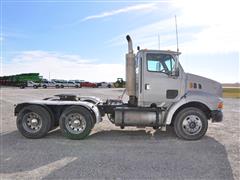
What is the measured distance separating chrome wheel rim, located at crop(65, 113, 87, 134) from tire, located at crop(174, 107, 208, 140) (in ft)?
9.23

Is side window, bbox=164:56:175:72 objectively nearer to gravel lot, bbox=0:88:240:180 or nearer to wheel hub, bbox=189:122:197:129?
wheel hub, bbox=189:122:197:129

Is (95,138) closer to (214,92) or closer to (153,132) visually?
(153,132)

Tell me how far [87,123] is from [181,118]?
2.79 m

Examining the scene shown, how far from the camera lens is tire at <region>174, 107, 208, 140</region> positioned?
6.92 meters

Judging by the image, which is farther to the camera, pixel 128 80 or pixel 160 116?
pixel 128 80

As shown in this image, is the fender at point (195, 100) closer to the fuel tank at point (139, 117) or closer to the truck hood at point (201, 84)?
the truck hood at point (201, 84)

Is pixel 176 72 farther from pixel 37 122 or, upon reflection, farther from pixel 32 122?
pixel 32 122

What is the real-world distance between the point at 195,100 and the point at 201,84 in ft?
1.88

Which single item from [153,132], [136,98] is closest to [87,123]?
[136,98]

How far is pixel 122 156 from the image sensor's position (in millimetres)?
5383

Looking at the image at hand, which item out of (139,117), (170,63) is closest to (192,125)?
(139,117)

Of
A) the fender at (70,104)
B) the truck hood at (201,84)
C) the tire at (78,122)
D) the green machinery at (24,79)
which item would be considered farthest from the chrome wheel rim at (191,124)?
the green machinery at (24,79)

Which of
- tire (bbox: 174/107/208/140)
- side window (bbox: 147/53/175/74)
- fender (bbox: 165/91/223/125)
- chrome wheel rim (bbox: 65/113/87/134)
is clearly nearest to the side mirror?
side window (bbox: 147/53/175/74)

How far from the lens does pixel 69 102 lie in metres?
7.14
